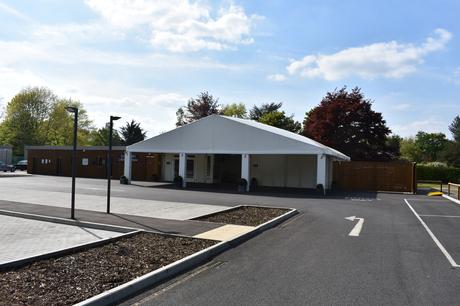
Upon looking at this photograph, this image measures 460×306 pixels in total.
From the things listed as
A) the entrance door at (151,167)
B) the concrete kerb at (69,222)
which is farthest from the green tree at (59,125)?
the concrete kerb at (69,222)

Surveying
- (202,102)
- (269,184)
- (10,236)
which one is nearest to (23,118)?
(202,102)

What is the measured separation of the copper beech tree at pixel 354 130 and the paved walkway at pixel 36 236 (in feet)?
122

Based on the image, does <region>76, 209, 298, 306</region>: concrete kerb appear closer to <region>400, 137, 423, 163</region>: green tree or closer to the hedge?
the hedge

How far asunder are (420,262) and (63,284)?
6155 mm

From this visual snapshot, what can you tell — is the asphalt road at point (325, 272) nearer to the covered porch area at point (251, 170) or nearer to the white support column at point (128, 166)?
the covered porch area at point (251, 170)

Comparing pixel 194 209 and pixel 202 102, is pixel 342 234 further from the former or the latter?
pixel 202 102

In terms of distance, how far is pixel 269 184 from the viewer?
34.2 meters

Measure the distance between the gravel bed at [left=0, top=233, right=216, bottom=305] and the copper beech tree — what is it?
3834 cm

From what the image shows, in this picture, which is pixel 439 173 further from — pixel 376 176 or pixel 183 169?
pixel 183 169

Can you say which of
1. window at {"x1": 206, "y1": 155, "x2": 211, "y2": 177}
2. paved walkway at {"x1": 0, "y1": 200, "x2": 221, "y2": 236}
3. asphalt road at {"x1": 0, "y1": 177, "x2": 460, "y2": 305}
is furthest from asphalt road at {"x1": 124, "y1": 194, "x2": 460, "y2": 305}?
window at {"x1": 206, "y1": 155, "x2": 211, "y2": 177}

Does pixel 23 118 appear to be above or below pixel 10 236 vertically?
above

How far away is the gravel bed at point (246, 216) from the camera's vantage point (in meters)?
13.2

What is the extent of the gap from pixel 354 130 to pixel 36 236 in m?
39.8

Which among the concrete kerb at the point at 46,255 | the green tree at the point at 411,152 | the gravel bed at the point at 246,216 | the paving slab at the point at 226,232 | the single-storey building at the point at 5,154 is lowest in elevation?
the gravel bed at the point at 246,216
